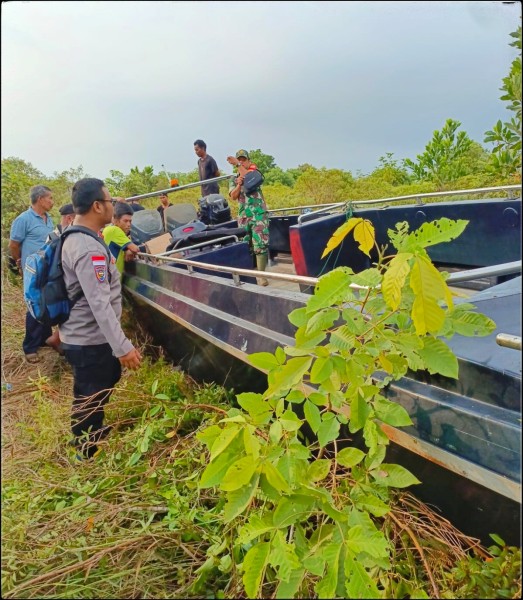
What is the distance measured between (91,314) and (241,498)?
1790 mm

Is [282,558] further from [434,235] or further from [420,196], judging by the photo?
[420,196]

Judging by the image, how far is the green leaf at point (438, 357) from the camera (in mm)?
1016

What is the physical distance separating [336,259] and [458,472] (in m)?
2.55

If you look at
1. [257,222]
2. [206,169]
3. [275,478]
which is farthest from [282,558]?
[206,169]

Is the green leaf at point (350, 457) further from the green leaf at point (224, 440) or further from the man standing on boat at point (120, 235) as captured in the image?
the man standing on boat at point (120, 235)

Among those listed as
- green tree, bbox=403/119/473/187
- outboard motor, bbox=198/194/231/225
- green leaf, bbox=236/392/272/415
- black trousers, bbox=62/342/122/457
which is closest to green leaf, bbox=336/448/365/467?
green leaf, bbox=236/392/272/415

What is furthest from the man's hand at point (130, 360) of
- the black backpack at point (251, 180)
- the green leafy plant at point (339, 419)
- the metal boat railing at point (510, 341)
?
the black backpack at point (251, 180)

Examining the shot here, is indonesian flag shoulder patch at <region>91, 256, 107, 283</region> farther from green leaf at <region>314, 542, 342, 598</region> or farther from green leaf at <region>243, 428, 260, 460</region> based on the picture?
green leaf at <region>314, 542, 342, 598</region>

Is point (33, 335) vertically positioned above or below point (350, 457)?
below

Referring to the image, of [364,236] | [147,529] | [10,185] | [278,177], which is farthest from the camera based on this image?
[278,177]

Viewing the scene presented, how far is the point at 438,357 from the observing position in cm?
104

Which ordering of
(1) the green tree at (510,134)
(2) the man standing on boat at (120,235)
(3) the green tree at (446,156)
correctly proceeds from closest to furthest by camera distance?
(1) the green tree at (510,134) < (2) the man standing on boat at (120,235) < (3) the green tree at (446,156)

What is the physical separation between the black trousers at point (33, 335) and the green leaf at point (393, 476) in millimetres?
3718

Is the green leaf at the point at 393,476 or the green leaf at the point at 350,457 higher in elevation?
the green leaf at the point at 350,457
